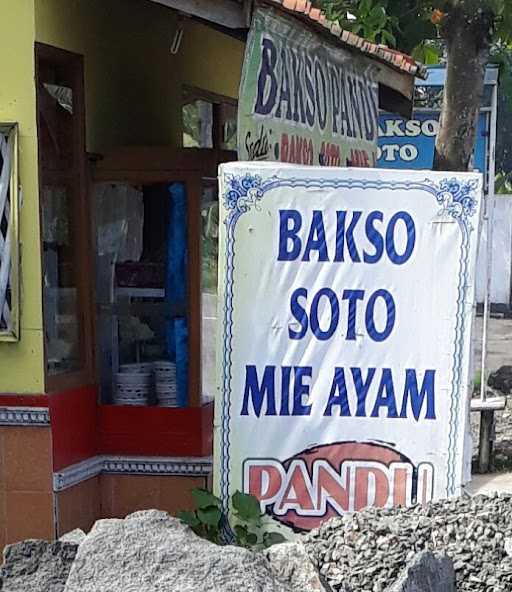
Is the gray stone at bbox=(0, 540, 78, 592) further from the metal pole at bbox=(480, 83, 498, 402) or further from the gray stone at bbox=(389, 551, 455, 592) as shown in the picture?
the metal pole at bbox=(480, 83, 498, 402)

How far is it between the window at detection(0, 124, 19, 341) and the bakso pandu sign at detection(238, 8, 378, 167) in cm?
109

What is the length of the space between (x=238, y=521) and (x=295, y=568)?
79 cm

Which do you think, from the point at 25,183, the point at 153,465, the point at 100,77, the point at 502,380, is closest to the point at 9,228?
the point at 25,183

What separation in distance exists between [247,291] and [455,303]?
84cm

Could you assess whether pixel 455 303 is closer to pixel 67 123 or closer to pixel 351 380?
pixel 351 380

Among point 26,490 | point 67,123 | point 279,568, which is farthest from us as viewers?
point 67,123

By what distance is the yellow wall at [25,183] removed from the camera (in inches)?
203

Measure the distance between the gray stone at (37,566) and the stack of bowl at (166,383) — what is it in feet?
6.48

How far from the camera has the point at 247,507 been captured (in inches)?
181

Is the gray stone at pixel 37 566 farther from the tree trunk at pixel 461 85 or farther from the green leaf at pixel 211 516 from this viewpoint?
the tree trunk at pixel 461 85

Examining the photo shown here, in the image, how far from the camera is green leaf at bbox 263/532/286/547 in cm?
461

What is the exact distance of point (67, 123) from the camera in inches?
226

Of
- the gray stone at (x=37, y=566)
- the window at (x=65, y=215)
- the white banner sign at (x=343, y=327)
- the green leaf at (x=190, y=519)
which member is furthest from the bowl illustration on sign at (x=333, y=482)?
the window at (x=65, y=215)

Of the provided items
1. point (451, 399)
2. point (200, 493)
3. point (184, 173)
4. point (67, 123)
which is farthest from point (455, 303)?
point (67, 123)
